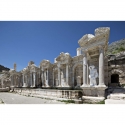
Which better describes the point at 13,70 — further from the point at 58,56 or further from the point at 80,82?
the point at 80,82

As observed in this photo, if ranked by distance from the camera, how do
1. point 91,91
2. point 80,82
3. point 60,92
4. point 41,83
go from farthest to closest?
point 41,83 → point 80,82 → point 60,92 → point 91,91

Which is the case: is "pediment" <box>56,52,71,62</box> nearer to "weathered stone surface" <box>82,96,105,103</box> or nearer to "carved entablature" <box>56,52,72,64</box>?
"carved entablature" <box>56,52,72,64</box>

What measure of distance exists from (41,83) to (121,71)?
55.6 ft

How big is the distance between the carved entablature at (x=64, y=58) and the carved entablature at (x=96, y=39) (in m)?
6.34

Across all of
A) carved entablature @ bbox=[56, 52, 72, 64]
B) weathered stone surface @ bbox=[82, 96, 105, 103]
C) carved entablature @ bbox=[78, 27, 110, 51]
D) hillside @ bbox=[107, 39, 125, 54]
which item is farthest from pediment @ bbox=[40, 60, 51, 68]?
hillside @ bbox=[107, 39, 125, 54]

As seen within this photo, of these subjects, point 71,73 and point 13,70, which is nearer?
point 71,73

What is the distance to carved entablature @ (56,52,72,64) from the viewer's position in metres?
16.2

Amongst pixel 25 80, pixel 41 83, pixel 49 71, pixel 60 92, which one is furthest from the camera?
pixel 25 80

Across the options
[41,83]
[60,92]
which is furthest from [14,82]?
[60,92]

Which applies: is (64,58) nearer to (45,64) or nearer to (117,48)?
(45,64)

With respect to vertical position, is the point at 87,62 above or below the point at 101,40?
below

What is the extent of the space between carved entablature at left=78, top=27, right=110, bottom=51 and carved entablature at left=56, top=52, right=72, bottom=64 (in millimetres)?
6336

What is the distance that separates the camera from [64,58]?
54.4 feet

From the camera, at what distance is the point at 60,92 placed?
31.1 feet
